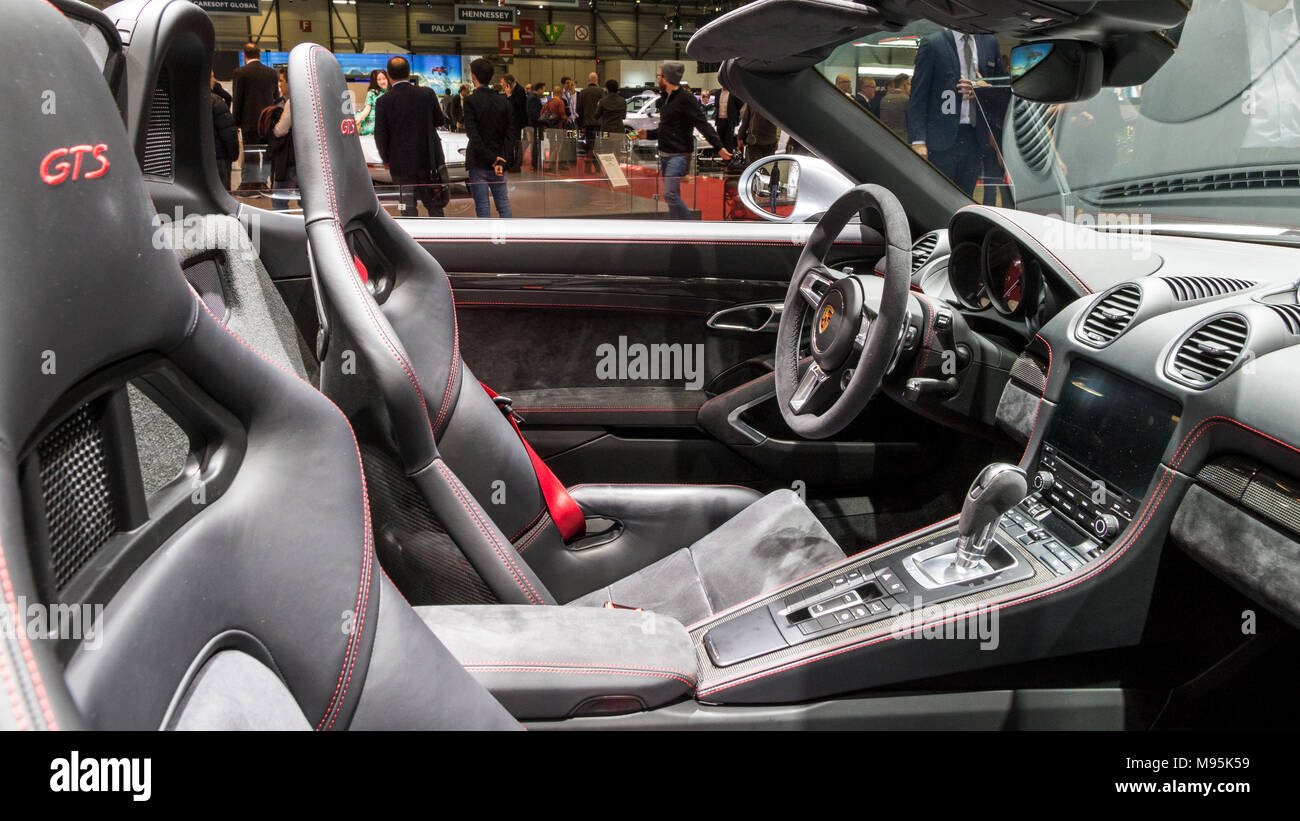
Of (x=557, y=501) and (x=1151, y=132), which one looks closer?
(x=557, y=501)

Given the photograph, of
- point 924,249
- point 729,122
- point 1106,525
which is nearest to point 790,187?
point 924,249

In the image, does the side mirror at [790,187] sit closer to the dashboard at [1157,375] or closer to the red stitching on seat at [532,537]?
the dashboard at [1157,375]

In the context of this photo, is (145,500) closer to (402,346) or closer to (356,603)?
(356,603)

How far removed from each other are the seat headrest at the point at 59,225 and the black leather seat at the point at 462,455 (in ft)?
2.26

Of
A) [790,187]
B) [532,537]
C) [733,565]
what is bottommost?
[733,565]

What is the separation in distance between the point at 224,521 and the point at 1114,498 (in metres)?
1.30

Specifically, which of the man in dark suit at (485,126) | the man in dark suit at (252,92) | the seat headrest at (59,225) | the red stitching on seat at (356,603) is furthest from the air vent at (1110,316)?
the man in dark suit at (252,92)

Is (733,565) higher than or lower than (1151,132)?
lower

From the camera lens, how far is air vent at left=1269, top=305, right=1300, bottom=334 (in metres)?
1.23

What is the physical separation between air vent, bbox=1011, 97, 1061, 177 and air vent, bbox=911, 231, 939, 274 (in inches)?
20.3

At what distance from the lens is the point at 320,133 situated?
127cm

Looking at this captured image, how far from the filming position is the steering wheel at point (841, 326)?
1.52m

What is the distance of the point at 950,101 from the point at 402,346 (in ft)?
7.11
